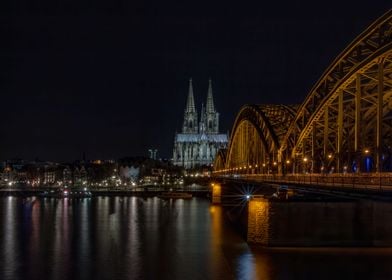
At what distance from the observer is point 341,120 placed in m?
52.9

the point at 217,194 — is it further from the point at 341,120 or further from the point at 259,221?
the point at 259,221

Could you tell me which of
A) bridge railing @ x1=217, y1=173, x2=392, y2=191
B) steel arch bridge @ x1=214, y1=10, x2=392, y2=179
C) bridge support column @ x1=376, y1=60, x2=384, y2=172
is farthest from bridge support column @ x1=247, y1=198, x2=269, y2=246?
bridge support column @ x1=376, y1=60, x2=384, y2=172

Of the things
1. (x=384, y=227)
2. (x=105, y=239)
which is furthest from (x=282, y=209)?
(x=105, y=239)

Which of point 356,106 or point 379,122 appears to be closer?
point 379,122

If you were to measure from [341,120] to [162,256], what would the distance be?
16185mm

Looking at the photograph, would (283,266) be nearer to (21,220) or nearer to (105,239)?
(105,239)

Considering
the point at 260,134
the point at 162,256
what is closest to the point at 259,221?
the point at 162,256

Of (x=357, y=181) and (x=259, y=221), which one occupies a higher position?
(x=357, y=181)

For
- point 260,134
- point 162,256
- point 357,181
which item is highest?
point 260,134

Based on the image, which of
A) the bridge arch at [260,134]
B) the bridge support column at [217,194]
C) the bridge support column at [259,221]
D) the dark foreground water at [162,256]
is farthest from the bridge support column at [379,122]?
the bridge support column at [217,194]

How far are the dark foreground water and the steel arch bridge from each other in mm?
6545

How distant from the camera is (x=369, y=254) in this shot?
4269cm

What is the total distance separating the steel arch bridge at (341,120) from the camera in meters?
46.5

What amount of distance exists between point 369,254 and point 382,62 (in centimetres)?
1168
